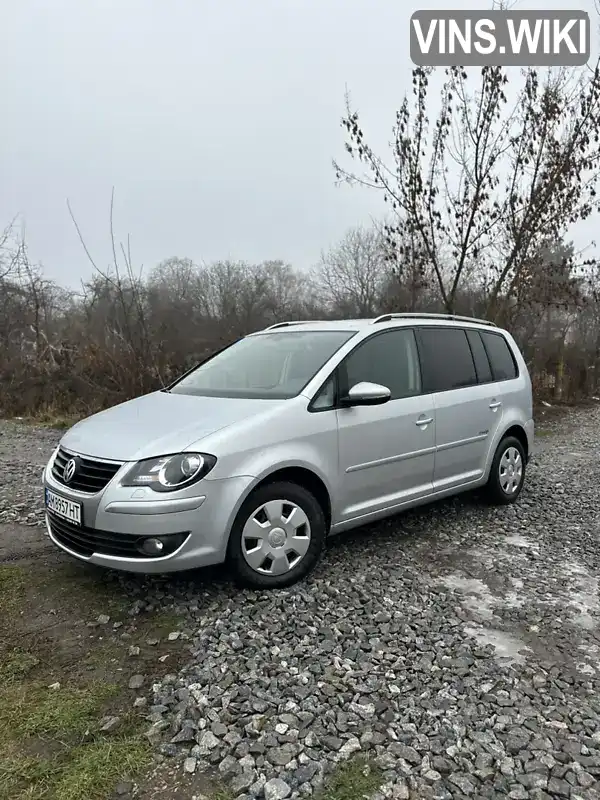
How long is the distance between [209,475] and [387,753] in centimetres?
162

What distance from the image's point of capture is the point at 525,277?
1184 centimetres

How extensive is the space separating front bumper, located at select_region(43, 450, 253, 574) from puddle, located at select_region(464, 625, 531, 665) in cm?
147

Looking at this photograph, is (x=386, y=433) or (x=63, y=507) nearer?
(x=63, y=507)

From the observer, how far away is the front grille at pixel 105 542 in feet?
10.7

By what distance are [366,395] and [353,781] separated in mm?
2295

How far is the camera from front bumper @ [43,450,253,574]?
10.6 ft

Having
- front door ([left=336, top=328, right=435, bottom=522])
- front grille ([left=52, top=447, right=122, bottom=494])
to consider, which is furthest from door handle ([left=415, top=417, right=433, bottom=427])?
front grille ([left=52, top=447, right=122, bottom=494])

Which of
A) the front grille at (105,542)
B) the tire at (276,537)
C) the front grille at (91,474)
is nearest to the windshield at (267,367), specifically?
the tire at (276,537)

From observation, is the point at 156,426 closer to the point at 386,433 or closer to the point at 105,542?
the point at 105,542

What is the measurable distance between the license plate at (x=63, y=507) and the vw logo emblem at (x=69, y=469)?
0.12 meters

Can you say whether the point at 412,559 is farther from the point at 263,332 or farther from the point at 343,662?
the point at 263,332

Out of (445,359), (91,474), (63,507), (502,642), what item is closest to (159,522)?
(91,474)

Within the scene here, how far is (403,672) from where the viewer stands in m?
2.85

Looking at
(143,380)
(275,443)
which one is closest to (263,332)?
(275,443)
